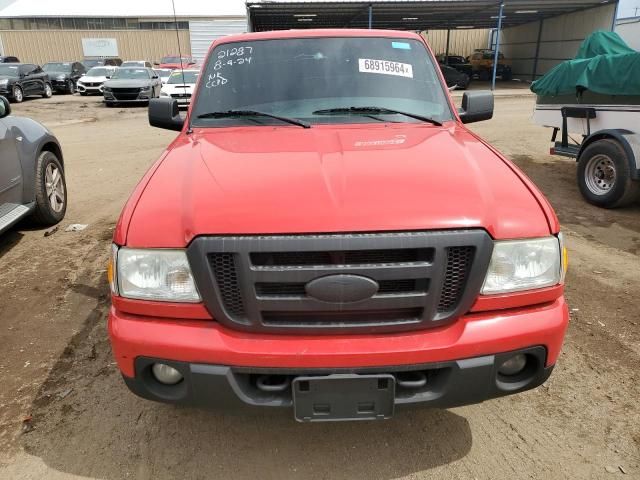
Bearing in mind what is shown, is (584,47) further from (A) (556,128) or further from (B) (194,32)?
(B) (194,32)

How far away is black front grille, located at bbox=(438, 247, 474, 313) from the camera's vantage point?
1.93 metres

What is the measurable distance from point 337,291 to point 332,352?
0.75 feet

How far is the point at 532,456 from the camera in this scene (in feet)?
7.83

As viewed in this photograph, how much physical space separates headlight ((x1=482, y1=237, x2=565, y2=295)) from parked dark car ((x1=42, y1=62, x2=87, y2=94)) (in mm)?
27584

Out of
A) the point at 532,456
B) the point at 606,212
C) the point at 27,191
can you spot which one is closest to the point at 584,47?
the point at 606,212

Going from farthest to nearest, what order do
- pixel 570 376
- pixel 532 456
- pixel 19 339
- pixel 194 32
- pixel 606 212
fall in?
pixel 194 32, pixel 606 212, pixel 19 339, pixel 570 376, pixel 532 456

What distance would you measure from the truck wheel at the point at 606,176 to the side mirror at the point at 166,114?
508 centimetres

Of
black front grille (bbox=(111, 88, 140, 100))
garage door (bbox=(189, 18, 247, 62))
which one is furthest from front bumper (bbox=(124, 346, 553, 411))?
garage door (bbox=(189, 18, 247, 62))

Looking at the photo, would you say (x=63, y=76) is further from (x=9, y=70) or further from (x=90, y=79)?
(x=9, y=70)

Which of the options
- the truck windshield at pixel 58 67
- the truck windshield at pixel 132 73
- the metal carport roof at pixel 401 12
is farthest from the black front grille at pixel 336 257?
the truck windshield at pixel 58 67

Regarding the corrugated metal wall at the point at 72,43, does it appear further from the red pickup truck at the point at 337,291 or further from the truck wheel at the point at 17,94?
the red pickup truck at the point at 337,291

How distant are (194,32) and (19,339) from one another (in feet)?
129

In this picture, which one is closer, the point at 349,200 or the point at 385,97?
the point at 349,200

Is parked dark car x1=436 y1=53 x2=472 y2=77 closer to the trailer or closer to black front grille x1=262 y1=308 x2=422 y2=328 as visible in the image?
the trailer
